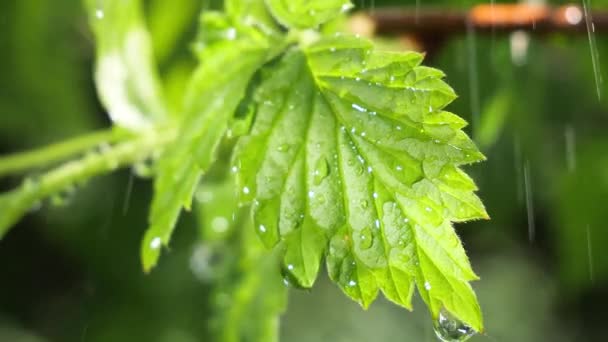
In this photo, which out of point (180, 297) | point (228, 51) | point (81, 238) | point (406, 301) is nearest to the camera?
point (406, 301)

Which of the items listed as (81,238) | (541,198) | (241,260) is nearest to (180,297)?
(81,238)

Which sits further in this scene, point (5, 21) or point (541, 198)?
point (541, 198)

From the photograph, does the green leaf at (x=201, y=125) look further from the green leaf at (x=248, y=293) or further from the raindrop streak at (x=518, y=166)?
the raindrop streak at (x=518, y=166)

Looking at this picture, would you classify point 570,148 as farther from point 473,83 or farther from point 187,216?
point 187,216

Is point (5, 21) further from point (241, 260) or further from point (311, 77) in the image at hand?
point (311, 77)

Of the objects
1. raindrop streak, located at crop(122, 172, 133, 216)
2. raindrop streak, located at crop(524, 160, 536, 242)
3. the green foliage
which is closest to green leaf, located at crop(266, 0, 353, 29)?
the green foliage

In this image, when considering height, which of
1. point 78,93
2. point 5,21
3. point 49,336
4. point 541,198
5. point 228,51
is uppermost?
point 228,51
